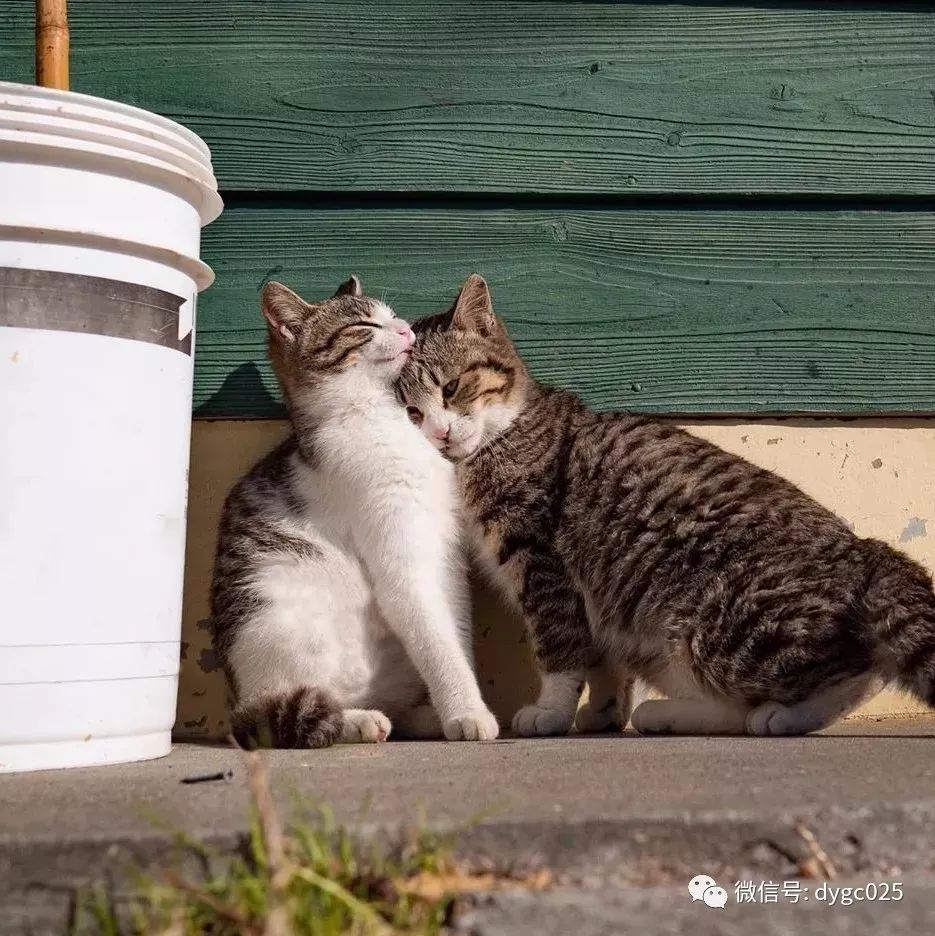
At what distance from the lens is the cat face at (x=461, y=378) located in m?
2.69

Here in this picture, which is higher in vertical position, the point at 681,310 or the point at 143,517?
the point at 681,310

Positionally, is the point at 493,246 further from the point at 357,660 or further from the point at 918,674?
the point at 918,674

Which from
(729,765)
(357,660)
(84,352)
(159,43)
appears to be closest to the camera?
(729,765)

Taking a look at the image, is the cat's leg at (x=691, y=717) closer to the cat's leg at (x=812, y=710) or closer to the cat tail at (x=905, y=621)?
the cat's leg at (x=812, y=710)

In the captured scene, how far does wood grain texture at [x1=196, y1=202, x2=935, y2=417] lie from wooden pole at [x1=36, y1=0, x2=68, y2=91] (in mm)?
679

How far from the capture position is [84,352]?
184 cm

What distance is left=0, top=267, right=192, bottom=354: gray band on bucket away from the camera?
70.8 inches

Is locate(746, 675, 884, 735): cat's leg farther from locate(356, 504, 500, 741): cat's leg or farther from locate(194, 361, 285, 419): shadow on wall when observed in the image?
locate(194, 361, 285, 419): shadow on wall

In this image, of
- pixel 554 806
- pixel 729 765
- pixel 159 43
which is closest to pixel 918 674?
pixel 729 765

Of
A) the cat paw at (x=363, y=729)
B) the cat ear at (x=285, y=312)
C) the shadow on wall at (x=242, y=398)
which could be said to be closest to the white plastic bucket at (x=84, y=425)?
the cat paw at (x=363, y=729)

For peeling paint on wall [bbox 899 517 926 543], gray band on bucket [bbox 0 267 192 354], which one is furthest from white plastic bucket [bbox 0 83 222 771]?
peeling paint on wall [bbox 899 517 926 543]

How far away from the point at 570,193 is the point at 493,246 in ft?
0.79

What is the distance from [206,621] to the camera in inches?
107

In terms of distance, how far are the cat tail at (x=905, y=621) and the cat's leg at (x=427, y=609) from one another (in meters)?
0.79
